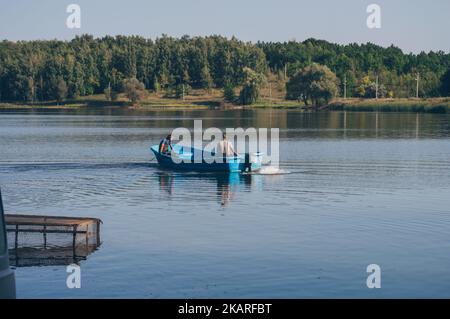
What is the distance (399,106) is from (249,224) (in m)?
150

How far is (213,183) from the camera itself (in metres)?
44.0

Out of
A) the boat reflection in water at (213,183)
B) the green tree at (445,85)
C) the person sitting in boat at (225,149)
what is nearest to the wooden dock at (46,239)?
the boat reflection in water at (213,183)

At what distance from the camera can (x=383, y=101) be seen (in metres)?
190

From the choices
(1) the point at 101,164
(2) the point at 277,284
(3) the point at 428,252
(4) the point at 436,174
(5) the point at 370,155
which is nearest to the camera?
(2) the point at 277,284

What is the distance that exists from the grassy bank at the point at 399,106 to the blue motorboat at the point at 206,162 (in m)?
121

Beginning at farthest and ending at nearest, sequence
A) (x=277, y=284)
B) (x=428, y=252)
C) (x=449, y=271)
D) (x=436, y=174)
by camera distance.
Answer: (x=436, y=174) < (x=428, y=252) < (x=449, y=271) < (x=277, y=284)

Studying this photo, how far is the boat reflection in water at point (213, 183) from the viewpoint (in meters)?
39.8

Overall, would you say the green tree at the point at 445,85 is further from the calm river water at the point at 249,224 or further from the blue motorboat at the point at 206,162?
the blue motorboat at the point at 206,162

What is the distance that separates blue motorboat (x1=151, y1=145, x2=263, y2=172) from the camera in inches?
1901

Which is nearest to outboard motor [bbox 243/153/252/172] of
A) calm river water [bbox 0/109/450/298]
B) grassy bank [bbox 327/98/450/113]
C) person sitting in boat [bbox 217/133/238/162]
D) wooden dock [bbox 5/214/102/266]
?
person sitting in boat [bbox 217/133/238/162]

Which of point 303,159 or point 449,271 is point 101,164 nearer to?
point 303,159

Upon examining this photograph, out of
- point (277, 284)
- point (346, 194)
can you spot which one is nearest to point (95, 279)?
point (277, 284)
